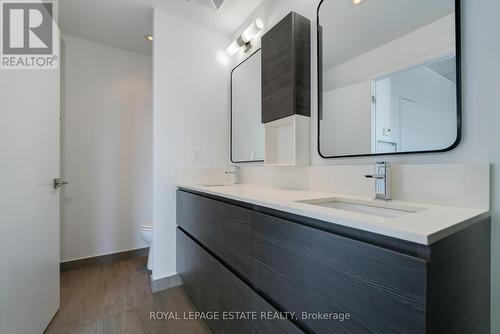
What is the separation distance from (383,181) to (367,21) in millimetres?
854

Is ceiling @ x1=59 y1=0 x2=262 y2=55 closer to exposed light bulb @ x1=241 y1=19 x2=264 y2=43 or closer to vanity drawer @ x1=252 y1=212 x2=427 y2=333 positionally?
exposed light bulb @ x1=241 y1=19 x2=264 y2=43

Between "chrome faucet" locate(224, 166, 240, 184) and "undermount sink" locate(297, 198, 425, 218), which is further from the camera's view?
"chrome faucet" locate(224, 166, 240, 184)

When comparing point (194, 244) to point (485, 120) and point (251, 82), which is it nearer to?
point (251, 82)

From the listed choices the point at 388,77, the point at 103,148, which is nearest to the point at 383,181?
the point at 388,77

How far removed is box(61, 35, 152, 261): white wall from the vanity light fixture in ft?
4.01

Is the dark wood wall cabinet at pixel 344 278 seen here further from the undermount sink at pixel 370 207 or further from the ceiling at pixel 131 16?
the ceiling at pixel 131 16

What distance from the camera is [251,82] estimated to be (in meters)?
1.95

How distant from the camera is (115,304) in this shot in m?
1.64

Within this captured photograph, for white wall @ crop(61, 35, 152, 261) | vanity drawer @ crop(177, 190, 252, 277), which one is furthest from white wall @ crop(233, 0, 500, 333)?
white wall @ crop(61, 35, 152, 261)

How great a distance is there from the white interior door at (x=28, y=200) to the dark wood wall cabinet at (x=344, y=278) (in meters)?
1.02

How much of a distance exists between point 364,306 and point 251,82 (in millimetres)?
1826

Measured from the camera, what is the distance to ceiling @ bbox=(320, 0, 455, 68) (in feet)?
2.96

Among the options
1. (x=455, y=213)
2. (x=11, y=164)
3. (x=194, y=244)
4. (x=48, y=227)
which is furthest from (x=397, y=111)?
(x=48, y=227)

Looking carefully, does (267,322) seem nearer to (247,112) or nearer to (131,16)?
(247,112)
